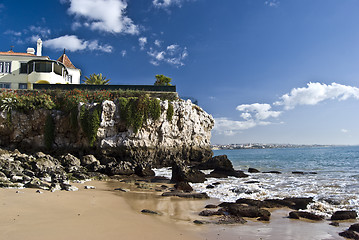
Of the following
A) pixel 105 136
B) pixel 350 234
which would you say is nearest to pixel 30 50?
pixel 105 136

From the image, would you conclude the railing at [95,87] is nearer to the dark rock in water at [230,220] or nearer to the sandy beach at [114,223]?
the sandy beach at [114,223]

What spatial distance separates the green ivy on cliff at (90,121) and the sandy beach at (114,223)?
11183mm

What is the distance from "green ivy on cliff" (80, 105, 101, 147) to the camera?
1898 cm

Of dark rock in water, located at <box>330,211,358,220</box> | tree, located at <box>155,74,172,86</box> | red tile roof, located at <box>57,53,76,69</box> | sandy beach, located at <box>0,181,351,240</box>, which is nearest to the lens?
sandy beach, located at <box>0,181,351,240</box>

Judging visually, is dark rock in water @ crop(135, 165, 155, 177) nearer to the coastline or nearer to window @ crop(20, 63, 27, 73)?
the coastline

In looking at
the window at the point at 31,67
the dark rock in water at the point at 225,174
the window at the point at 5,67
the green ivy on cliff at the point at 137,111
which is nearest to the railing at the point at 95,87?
the green ivy on cliff at the point at 137,111

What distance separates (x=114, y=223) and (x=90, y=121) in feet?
49.2

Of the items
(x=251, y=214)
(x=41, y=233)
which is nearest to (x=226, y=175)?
(x=251, y=214)

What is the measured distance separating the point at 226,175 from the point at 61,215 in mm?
12341

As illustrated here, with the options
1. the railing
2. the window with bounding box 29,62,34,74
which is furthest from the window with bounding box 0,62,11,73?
the railing

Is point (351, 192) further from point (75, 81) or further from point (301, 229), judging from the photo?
point (75, 81)

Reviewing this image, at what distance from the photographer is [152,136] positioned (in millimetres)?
21031

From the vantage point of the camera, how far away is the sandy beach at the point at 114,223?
475 cm

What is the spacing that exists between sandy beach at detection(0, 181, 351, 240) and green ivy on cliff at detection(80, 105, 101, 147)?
11.2 m
